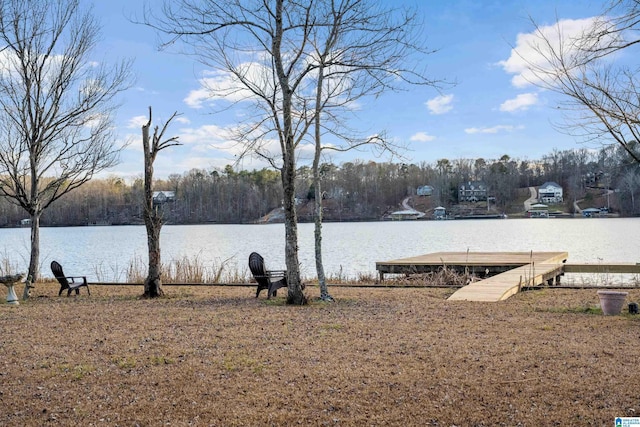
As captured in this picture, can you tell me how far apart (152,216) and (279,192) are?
72.4 m

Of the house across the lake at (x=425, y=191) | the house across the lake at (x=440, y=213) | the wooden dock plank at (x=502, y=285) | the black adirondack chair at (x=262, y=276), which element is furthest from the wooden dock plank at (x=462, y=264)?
the house across the lake at (x=425, y=191)

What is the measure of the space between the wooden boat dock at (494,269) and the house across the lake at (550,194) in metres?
74.4

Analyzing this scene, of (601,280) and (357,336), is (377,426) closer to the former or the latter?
(357,336)

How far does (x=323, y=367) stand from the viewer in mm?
5070

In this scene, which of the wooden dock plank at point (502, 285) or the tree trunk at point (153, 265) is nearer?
the wooden dock plank at point (502, 285)

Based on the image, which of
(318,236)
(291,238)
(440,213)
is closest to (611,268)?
(318,236)

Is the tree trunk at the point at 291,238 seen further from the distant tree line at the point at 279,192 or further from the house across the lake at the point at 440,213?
the house across the lake at the point at 440,213

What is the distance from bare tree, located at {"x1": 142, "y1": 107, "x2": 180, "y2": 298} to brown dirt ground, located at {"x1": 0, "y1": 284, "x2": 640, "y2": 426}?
2.16 m

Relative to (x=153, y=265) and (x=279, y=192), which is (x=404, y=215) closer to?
(x=279, y=192)

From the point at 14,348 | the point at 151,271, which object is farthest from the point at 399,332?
the point at 151,271

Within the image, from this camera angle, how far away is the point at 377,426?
3740 millimetres

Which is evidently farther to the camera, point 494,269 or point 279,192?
point 279,192

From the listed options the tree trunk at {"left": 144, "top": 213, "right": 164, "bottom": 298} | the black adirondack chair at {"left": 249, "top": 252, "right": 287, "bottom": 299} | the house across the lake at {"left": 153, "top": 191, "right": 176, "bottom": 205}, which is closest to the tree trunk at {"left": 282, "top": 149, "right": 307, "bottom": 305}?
the black adirondack chair at {"left": 249, "top": 252, "right": 287, "bottom": 299}

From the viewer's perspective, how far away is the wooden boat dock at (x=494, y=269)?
10266mm
